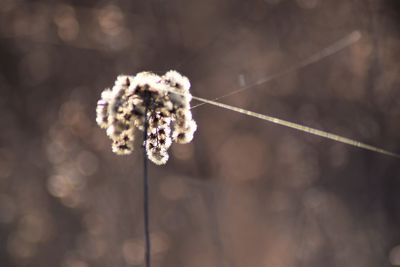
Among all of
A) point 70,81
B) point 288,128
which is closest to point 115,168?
point 70,81

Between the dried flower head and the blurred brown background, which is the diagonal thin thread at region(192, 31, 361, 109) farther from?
the dried flower head

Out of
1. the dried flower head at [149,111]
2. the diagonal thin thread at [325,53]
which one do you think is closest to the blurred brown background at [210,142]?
the diagonal thin thread at [325,53]

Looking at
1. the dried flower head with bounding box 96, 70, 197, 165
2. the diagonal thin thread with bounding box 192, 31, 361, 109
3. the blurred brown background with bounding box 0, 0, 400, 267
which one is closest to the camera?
the dried flower head with bounding box 96, 70, 197, 165

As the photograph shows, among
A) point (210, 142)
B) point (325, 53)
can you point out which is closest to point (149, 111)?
point (210, 142)

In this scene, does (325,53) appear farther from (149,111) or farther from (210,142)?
(149,111)

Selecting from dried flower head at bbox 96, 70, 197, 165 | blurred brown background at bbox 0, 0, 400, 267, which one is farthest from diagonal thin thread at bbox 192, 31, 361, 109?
dried flower head at bbox 96, 70, 197, 165

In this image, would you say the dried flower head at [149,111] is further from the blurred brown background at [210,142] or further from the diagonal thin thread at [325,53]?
the diagonal thin thread at [325,53]
